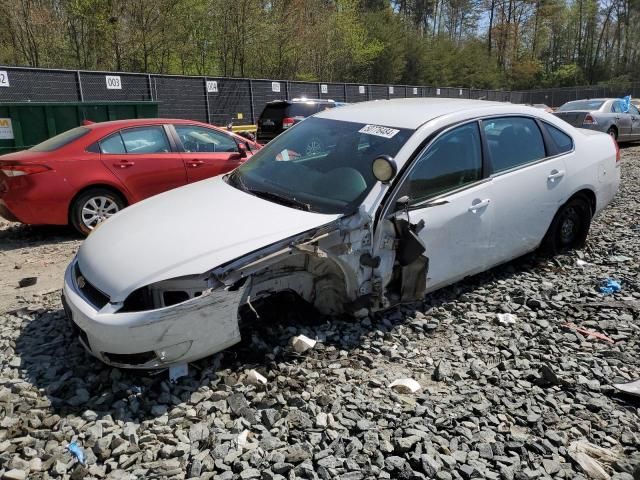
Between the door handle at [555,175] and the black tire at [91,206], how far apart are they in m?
5.10

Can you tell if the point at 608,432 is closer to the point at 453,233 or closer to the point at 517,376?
the point at 517,376

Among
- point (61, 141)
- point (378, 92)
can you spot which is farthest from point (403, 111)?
point (378, 92)

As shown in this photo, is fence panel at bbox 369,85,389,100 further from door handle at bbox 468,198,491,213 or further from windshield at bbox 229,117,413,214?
door handle at bbox 468,198,491,213

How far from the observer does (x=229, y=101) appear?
667 inches

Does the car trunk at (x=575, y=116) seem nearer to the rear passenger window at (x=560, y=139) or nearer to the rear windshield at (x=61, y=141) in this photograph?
the rear passenger window at (x=560, y=139)

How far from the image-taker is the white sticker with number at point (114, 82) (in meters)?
13.5

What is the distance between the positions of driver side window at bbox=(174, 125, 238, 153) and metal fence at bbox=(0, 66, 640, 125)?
3719 millimetres

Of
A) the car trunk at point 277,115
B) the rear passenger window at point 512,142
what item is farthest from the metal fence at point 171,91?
the rear passenger window at point 512,142

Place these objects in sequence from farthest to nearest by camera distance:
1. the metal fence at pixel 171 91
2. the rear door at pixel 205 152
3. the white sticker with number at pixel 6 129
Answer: the metal fence at pixel 171 91, the white sticker with number at pixel 6 129, the rear door at pixel 205 152

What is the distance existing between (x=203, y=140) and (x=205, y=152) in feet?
0.72

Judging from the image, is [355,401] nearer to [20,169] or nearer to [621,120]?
→ [20,169]

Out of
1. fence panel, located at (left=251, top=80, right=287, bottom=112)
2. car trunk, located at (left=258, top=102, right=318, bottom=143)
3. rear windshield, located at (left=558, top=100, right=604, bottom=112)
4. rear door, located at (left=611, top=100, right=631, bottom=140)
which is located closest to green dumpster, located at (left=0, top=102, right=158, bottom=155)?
car trunk, located at (left=258, top=102, right=318, bottom=143)

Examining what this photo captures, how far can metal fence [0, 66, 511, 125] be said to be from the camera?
11922 millimetres

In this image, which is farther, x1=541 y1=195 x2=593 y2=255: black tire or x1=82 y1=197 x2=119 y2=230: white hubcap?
x1=82 y1=197 x2=119 y2=230: white hubcap
